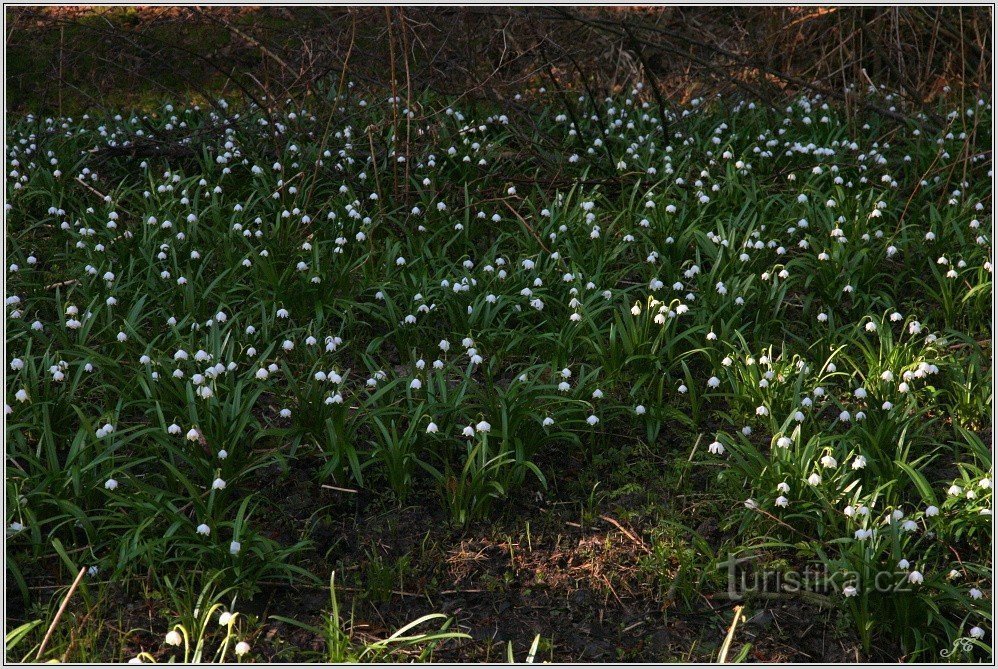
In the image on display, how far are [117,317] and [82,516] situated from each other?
4.70 ft

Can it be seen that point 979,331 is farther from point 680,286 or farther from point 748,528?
point 748,528

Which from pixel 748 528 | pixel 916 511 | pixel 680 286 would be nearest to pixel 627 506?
pixel 748 528

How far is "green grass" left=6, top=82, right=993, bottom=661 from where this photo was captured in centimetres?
284

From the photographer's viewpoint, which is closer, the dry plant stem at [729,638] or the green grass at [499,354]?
the dry plant stem at [729,638]

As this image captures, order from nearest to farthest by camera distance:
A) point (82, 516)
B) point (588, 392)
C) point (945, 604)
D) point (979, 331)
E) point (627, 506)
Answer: point (945, 604) < point (82, 516) < point (627, 506) < point (588, 392) < point (979, 331)

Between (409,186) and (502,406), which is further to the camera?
(409,186)

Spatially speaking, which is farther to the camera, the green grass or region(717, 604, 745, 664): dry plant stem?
the green grass

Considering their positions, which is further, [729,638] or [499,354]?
[499,354]

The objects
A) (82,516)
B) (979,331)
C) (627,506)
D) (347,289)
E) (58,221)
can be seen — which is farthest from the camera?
(58,221)

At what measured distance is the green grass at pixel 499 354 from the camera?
2.84 metres

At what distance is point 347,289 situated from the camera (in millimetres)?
4422

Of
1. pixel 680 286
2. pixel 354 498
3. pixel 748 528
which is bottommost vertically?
pixel 354 498

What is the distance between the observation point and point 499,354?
3.88 m

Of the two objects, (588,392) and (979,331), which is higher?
(979,331)
